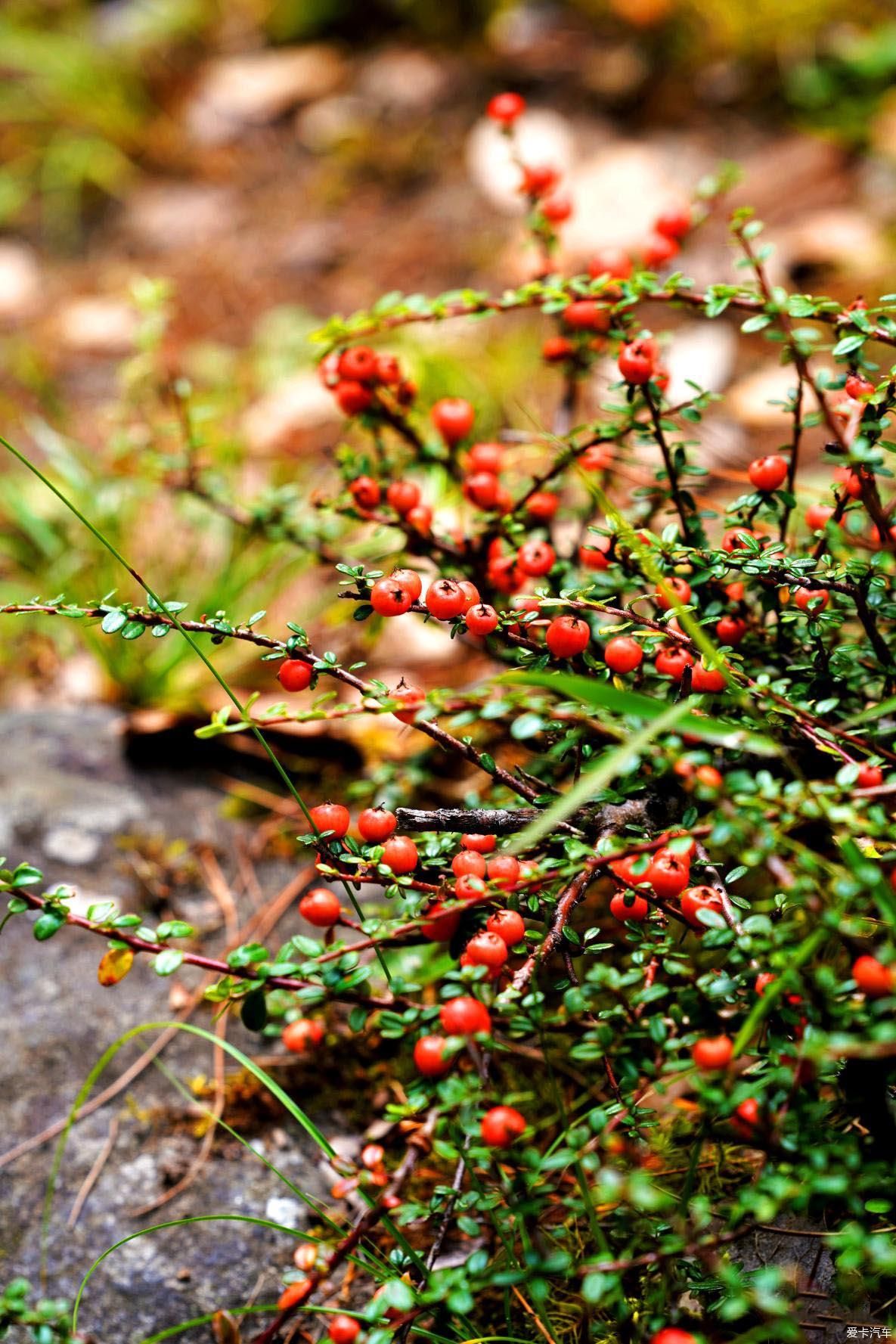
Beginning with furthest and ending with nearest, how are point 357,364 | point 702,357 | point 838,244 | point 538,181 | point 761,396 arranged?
point 838,244, point 702,357, point 761,396, point 538,181, point 357,364

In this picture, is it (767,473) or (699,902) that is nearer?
(699,902)

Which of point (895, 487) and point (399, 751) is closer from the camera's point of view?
point (895, 487)

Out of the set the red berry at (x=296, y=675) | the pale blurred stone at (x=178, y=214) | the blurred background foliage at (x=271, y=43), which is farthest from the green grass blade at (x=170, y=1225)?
the pale blurred stone at (x=178, y=214)

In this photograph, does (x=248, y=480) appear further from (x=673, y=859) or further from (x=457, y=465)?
(x=673, y=859)

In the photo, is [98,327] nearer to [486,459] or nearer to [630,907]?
[486,459]

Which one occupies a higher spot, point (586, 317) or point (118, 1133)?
point (586, 317)

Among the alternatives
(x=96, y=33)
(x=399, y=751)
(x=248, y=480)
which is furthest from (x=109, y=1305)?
(x=96, y=33)

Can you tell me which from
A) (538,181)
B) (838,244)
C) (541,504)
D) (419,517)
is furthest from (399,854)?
(838,244)
